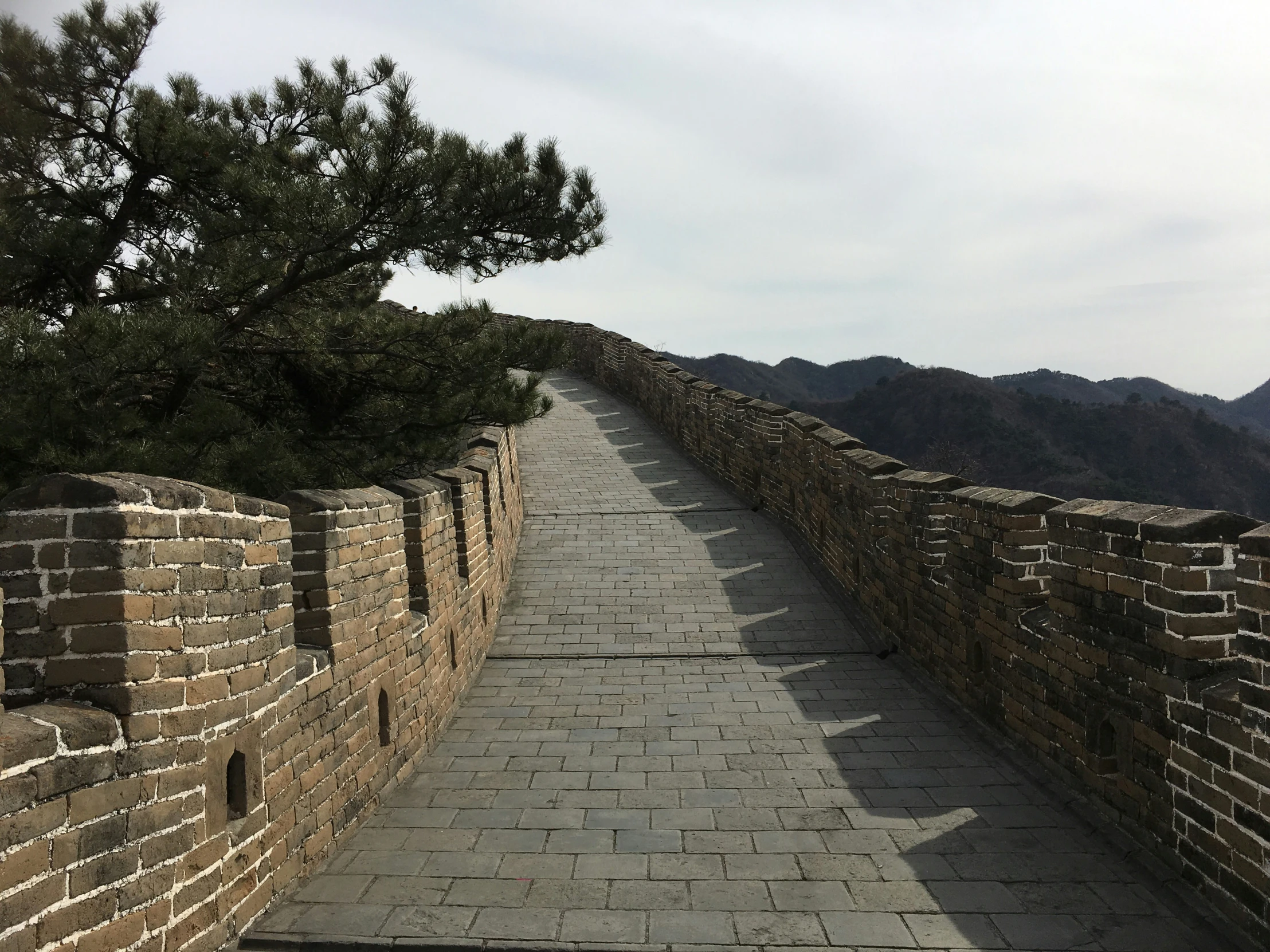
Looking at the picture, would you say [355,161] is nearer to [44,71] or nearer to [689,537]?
[44,71]

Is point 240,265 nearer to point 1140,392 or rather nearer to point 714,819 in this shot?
point 714,819

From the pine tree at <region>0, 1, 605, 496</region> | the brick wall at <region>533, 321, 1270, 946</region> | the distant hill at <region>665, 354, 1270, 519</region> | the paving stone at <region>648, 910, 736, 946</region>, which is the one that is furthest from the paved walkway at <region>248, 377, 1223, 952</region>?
the distant hill at <region>665, 354, 1270, 519</region>

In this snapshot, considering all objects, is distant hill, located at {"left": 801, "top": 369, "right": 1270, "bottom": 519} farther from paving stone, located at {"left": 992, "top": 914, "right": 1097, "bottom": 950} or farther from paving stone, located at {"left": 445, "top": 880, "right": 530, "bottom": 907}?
paving stone, located at {"left": 445, "top": 880, "right": 530, "bottom": 907}

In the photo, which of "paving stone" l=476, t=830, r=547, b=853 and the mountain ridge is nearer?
"paving stone" l=476, t=830, r=547, b=853

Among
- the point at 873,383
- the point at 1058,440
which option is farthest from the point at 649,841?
the point at 873,383

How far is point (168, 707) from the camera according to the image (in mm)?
2699

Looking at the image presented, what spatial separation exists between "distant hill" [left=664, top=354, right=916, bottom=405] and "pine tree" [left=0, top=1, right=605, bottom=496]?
241 ft

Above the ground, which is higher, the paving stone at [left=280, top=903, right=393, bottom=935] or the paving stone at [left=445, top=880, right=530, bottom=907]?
the paving stone at [left=280, top=903, right=393, bottom=935]

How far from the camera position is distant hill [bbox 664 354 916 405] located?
293ft

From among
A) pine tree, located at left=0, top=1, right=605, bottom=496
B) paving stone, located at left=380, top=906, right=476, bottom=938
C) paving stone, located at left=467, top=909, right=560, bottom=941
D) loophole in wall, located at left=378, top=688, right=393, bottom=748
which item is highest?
pine tree, located at left=0, top=1, right=605, bottom=496

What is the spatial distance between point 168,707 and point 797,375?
359ft

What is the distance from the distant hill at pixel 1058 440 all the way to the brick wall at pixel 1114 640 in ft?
149

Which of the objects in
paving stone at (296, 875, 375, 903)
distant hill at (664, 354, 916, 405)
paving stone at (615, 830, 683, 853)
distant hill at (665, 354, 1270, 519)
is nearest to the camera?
paving stone at (296, 875, 375, 903)

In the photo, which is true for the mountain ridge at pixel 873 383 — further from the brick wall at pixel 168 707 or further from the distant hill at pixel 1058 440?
the brick wall at pixel 168 707
